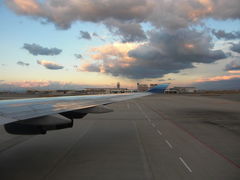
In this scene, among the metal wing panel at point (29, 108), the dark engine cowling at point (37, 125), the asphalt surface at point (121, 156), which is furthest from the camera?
the asphalt surface at point (121, 156)

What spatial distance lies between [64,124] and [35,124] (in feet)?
2.37

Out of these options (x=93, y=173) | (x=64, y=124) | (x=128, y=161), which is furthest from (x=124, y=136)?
(x=64, y=124)

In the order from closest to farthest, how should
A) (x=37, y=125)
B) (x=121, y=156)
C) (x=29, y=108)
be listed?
1. (x=37, y=125)
2. (x=29, y=108)
3. (x=121, y=156)

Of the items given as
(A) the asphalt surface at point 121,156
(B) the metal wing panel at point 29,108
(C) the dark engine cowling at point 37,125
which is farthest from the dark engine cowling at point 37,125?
(A) the asphalt surface at point 121,156

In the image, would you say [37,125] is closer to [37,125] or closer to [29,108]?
[37,125]

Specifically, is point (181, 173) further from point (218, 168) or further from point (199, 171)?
point (218, 168)

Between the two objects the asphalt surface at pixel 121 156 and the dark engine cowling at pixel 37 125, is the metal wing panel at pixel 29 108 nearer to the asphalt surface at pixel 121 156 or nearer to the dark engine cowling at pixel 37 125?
the dark engine cowling at pixel 37 125

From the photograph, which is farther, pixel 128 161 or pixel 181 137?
pixel 181 137

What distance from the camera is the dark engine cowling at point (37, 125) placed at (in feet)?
15.3

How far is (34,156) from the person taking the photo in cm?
686

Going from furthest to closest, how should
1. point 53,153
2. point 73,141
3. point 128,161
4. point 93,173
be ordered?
point 73,141, point 53,153, point 128,161, point 93,173

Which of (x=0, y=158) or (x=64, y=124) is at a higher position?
(x=64, y=124)

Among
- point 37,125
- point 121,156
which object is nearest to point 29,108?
point 37,125

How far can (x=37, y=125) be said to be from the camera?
4.62 meters
